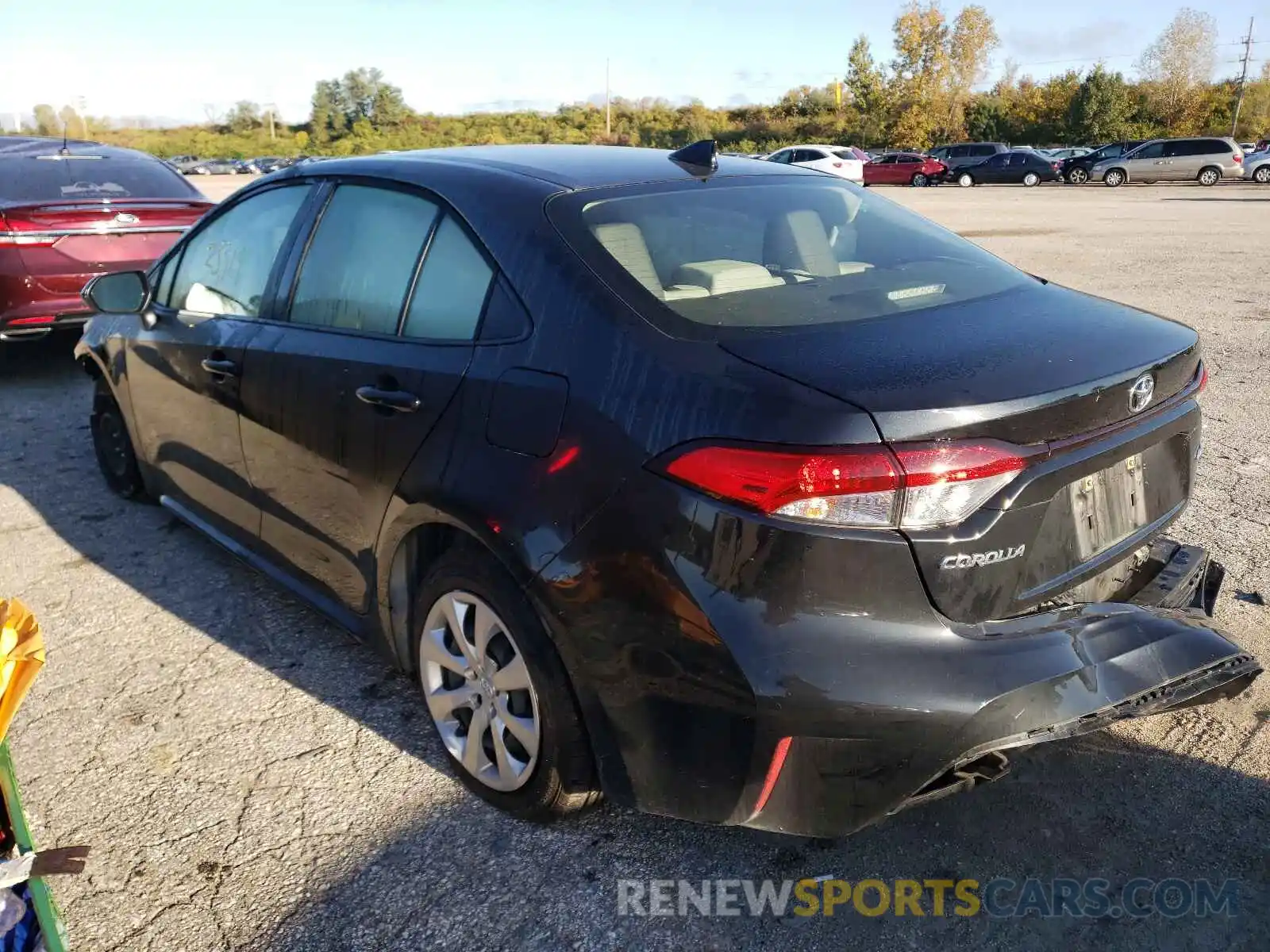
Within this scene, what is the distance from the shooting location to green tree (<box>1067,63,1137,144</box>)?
52.7 m

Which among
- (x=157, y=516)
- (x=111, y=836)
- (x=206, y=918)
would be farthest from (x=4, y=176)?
(x=206, y=918)

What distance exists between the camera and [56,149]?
296 inches

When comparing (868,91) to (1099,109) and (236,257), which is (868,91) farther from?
(236,257)

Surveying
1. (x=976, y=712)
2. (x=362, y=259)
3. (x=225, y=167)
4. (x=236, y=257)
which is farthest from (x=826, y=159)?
(x=225, y=167)

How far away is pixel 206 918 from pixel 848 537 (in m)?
1.71

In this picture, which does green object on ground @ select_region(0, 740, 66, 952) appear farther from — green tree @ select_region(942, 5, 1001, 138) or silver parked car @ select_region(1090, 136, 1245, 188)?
green tree @ select_region(942, 5, 1001, 138)

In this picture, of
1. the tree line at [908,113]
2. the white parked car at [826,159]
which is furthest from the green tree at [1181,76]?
the white parked car at [826,159]

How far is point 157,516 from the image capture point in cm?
486

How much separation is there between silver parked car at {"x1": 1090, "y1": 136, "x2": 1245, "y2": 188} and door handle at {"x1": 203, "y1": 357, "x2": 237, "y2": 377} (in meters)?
35.1

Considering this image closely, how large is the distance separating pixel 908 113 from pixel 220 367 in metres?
64.9

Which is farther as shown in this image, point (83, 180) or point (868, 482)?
point (83, 180)

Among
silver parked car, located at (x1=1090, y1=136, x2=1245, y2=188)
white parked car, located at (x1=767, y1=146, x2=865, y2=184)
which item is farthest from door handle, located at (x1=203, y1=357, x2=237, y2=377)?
silver parked car, located at (x1=1090, y1=136, x2=1245, y2=188)

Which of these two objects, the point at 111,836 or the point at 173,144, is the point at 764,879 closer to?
the point at 111,836

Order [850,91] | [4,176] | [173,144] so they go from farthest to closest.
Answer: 1. [173,144]
2. [850,91]
3. [4,176]
